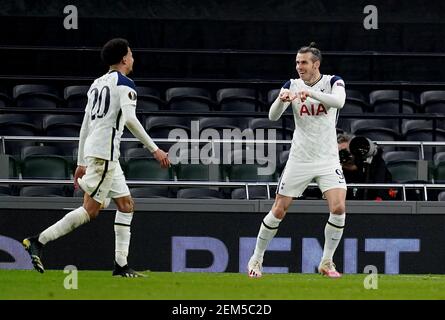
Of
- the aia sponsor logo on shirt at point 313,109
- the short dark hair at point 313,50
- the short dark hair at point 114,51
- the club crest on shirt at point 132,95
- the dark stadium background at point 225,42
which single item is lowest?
the aia sponsor logo on shirt at point 313,109

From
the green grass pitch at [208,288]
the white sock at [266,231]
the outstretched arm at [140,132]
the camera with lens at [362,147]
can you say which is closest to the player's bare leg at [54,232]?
the green grass pitch at [208,288]

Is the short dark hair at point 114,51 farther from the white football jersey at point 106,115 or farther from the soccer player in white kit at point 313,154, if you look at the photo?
the soccer player in white kit at point 313,154

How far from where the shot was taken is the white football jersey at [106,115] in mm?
11328

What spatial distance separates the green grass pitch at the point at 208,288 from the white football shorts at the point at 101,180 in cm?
73

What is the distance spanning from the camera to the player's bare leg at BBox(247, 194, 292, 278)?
39.6 ft

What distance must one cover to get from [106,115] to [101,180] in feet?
1.80

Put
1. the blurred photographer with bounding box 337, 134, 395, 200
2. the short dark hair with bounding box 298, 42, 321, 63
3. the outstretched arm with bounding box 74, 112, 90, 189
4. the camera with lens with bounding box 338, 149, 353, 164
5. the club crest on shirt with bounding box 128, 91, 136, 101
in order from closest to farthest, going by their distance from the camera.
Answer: the club crest on shirt with bounding box 128, 91, 136, 101 < the outstretched arm with bounding box 74, 112, 90, 189 < the short dark hair with bounding box 298, 42, 321, 63 < the camera with lens with bounding box 338, 149, 353, 164 < the blurred photographer with bounding box 337, 134, 395, 200

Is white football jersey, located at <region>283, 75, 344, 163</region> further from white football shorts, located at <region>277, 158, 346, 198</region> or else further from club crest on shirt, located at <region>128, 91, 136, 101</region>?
club crest on shirt, located at <region>128, 91, 136, 101</region>

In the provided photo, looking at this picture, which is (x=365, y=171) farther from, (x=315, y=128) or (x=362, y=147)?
(x=315, y=128)

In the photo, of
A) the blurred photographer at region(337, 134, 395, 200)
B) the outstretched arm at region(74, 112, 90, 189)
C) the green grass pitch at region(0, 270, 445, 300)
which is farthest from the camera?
the blurred photographer at region(337, 134, 395, 200)

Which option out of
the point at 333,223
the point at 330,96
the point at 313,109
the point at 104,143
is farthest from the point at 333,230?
the point at 104,143

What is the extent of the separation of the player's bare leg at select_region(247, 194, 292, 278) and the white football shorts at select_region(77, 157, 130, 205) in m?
1.43

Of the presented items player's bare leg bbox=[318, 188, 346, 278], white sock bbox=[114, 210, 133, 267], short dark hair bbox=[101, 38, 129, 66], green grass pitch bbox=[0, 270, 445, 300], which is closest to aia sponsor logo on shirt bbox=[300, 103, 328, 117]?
player's bare leg bbox=[318, 188, 346, 278]
